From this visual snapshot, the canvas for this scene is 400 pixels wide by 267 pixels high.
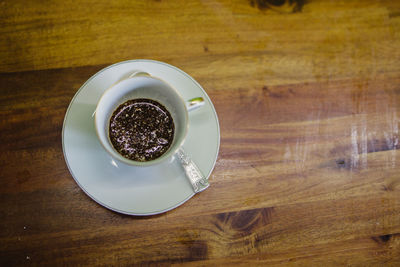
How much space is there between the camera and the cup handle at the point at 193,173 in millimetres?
739

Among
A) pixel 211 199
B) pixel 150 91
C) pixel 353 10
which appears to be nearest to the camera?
pixel 150 91

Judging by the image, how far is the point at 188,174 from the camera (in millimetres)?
749

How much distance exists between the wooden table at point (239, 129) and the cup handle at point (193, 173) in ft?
0.38

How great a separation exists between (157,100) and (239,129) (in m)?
0.27

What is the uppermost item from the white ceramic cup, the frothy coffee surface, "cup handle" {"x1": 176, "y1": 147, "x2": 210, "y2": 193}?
the white ceramic cup

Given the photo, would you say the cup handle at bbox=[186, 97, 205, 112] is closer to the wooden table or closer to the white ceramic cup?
the white ceramic cup

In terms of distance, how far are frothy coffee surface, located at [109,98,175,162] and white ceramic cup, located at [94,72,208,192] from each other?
0.06 feet

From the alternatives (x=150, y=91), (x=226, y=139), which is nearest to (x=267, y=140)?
(x=226, y=139)

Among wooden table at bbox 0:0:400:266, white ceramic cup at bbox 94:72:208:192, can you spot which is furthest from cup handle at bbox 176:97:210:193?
wooden table at bbox 0:0:400:266

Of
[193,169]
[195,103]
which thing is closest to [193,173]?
[193,169]

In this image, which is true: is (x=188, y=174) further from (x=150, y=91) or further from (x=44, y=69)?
(x=44, y=69)

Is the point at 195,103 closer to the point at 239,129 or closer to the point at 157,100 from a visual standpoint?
the point at 157,100

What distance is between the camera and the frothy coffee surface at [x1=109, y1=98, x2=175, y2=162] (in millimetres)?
769

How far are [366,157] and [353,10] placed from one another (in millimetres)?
492
